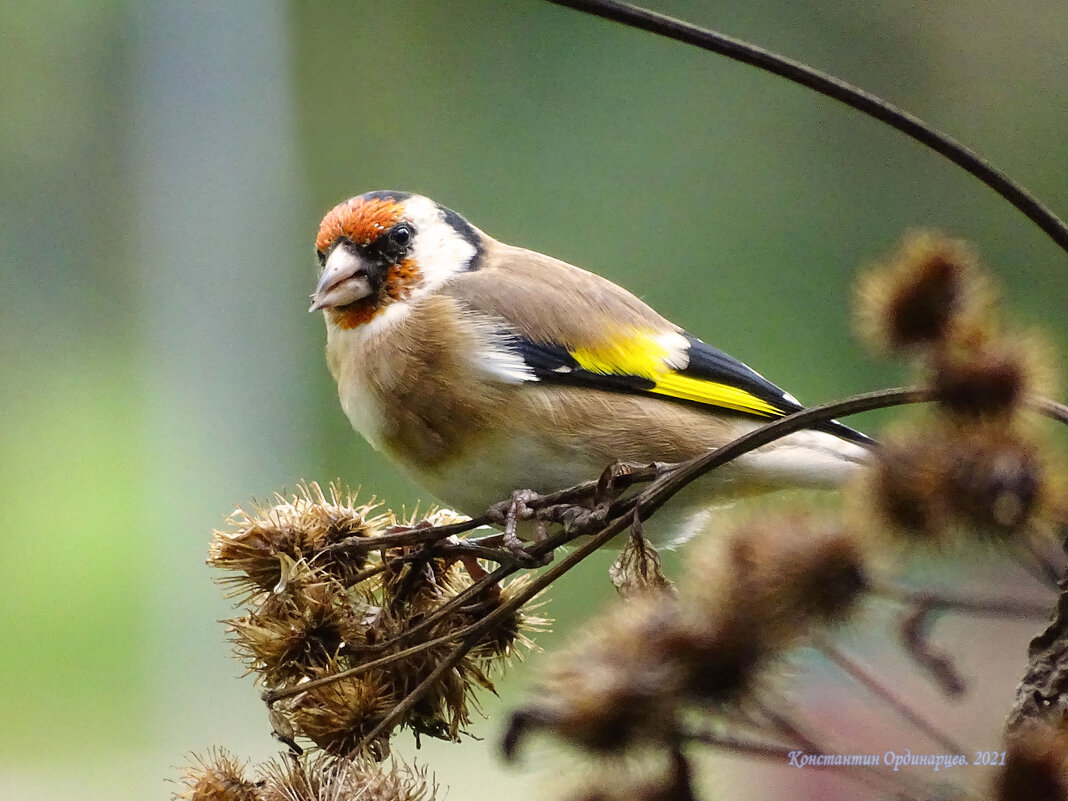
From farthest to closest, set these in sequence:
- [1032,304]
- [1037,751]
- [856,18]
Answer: [856,18]
[1032,304]
[1037,751]

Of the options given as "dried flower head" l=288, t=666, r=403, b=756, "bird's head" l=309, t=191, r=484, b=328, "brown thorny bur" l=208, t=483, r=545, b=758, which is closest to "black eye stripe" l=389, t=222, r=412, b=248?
"bird's head" l=309, t=191, r=484, b=328

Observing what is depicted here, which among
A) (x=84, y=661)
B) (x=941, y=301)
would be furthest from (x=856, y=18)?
(x=84, y=661)

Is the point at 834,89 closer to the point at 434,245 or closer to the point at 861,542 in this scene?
the point at 861,542

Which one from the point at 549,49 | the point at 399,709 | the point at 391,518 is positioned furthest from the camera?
the point at 549,49

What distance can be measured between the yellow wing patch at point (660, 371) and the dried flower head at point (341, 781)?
0.42 m

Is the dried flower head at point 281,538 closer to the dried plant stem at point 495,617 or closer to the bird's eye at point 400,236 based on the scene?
the dried plant stem at point 495,617

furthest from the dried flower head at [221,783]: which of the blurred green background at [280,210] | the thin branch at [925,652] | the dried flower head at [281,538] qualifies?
the blurred green background at [280,210]

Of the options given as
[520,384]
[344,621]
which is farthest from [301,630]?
[520,384]

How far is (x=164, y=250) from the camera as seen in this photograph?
2.40 metres

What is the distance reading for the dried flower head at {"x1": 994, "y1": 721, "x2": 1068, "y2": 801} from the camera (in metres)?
0.41

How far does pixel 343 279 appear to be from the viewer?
3.29 ft

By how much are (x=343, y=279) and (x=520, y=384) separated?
192 millimetres

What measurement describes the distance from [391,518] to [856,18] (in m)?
1.57

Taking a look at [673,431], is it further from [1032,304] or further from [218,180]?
[218,180]
